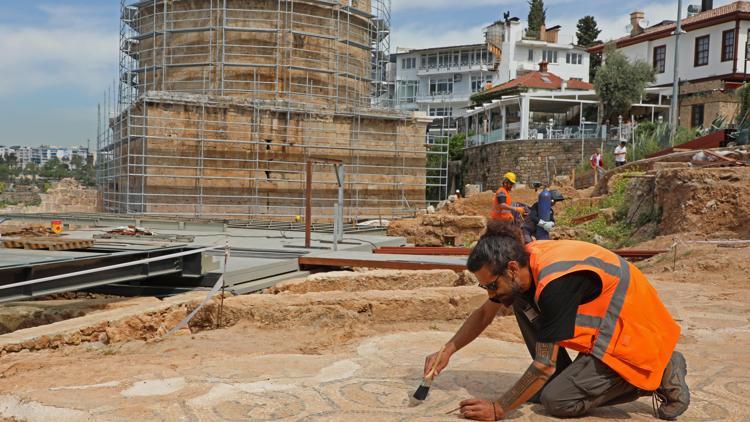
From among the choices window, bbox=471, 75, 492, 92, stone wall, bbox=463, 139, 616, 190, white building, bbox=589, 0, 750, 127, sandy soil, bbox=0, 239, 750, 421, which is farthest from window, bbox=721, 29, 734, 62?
sandy soil, bbox=0, 239, 750, 421

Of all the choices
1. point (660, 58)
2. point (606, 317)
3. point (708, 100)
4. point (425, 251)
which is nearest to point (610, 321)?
point (606, 317)

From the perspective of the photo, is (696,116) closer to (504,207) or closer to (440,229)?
(440,229)

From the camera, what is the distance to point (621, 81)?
3275cm

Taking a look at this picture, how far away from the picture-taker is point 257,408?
348 centimetres

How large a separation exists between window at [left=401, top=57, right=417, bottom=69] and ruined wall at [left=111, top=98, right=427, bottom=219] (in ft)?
128

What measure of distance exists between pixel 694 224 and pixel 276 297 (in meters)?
8.33

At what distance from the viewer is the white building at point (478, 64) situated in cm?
5544

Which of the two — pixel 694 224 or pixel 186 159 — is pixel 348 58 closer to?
pixel 186 159

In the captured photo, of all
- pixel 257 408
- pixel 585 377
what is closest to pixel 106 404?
pixel 257 408

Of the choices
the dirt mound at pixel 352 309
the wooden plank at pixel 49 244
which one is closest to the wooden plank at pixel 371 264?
the dirt mound at pixel 352 309

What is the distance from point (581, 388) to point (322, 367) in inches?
68.0

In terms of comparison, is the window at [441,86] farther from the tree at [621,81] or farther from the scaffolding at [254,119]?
the scaffolding at [254,119]

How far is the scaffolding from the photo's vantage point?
21.4 meters

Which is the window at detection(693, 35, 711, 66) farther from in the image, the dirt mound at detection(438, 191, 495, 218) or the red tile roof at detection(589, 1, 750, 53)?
the dirt mound at detection(438, 191, 495, 218)
